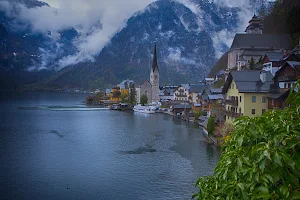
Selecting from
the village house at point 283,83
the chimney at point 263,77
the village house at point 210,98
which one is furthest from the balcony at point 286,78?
the village house at point 210,98

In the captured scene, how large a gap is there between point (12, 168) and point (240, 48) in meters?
38.2

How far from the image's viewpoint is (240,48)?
155ft

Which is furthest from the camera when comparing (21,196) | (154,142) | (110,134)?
(110,134)

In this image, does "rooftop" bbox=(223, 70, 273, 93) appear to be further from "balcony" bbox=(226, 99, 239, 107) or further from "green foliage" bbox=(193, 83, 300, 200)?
"green foliage" bbox=(193, 83, 300, 200)

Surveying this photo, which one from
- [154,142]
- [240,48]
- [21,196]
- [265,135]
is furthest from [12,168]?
[240,48]

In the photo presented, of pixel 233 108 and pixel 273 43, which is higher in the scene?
pixel 273 43

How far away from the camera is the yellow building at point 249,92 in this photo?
21.1m

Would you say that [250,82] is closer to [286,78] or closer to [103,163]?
[286,78]

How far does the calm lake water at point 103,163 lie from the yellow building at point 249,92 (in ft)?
Result: 11.5

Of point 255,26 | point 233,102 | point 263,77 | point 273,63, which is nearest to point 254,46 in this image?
point 255,26

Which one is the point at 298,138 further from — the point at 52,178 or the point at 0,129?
the point at 0,129

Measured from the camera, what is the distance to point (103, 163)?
741 inches

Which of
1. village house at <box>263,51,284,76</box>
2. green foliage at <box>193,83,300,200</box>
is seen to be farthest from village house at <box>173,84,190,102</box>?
green foliage at <box>193,83,300,200</box>

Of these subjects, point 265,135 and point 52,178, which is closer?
point 265,135
